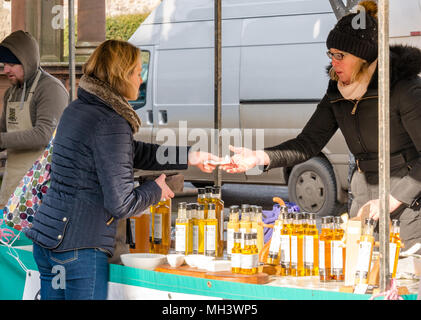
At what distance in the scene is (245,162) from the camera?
337 cm

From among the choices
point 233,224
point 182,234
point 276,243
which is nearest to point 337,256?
point 276,243

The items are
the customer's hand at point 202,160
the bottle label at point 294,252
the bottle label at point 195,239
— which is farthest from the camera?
the customer's hand at point 202,160

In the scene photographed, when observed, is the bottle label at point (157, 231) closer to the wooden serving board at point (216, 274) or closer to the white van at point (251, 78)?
the wooden serving board at point (216, 274)

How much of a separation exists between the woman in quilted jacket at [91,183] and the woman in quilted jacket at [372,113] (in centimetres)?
76

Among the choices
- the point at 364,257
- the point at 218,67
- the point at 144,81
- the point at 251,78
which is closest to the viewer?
the point at 364,257

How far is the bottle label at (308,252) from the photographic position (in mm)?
2797

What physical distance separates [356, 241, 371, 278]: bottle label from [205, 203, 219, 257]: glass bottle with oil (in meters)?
0.66

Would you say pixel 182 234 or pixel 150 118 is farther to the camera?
pixel 150 118

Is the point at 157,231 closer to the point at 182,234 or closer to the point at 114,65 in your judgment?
the point at 182,234

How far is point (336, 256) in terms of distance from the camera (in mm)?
2752

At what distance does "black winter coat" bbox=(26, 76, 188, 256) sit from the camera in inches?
107

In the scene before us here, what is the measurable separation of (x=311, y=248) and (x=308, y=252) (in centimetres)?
3

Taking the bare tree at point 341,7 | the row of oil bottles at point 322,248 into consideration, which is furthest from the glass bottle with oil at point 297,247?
the bare tree at point 341,7
